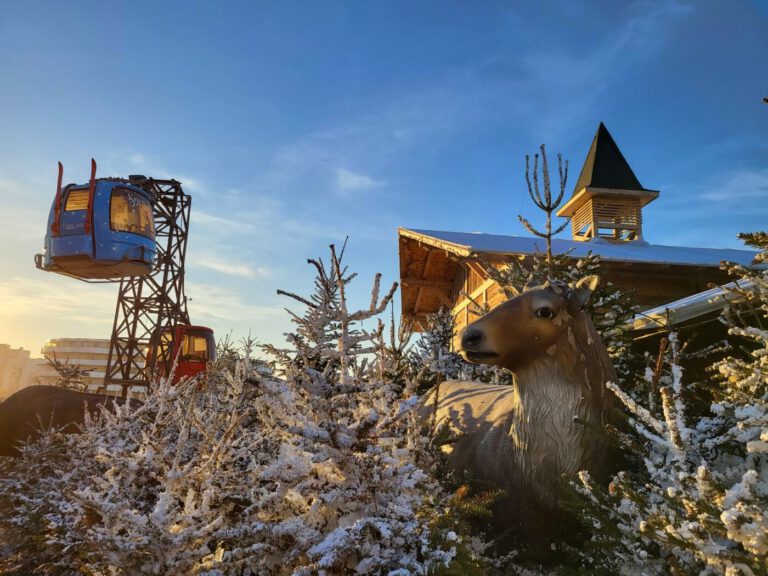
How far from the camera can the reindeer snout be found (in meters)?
4.11

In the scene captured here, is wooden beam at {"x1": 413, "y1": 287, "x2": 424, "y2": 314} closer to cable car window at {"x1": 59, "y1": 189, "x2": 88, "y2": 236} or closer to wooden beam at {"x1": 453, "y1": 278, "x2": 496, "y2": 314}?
wooden beam at {"x1": 453, "y1": 278, "x2": 496, "y2": 314}

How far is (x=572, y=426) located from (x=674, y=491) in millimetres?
1549

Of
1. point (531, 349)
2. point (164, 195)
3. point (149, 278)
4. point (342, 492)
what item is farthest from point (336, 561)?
point (164, 195)

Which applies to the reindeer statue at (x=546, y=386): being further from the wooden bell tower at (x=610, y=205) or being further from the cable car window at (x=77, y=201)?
the wooden bell tower at (x=610, y=205)

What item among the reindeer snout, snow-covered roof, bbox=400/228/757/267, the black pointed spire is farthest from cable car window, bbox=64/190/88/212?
the black pointed spire

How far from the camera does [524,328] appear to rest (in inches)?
163

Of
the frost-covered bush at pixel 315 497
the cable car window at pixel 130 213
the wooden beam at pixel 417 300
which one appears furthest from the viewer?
the wooden beam at pixel 417 300

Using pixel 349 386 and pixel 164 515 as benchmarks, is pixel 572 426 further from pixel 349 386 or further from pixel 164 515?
pixel 164 515

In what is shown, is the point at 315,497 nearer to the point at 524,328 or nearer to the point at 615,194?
the point at 524,328

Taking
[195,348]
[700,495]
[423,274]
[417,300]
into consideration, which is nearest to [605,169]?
[417,300]

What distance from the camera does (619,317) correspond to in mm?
6008

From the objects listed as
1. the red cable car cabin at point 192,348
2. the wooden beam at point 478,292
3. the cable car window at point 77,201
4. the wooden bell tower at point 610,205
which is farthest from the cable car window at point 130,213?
the wooden bell tower at point 610,205

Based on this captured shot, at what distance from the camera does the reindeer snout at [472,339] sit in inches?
162

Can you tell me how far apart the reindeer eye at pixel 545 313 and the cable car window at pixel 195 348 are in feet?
55.5
